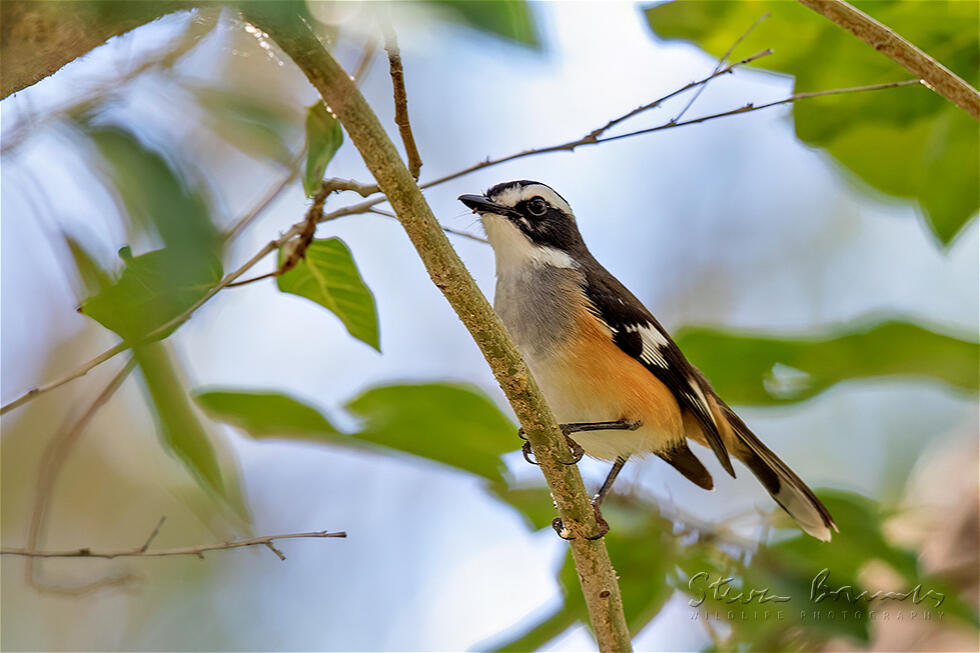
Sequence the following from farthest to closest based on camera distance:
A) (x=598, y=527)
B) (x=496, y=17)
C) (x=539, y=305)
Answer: (x=539, y=305) < (x=598, y=527) < (x=496, y=17)

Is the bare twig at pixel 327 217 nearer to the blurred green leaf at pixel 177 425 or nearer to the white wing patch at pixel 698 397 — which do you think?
the blurred green leaf at pixel 177 425

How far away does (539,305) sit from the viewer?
3.27 meters

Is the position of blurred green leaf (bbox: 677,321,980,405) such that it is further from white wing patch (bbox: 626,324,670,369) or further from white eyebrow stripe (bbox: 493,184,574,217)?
white eyebrow stripe (bbox: 493,184,574,217)

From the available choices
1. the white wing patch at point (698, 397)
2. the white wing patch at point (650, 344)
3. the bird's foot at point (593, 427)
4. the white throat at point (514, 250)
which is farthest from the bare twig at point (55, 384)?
the white wing patch at point (698, 397)

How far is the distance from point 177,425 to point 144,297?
18 cm

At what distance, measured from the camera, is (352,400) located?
273 centimetres

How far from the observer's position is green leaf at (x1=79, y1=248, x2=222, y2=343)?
1.09 metres

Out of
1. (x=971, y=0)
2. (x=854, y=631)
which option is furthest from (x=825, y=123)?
(x=854, y=631)

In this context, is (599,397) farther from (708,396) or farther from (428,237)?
(428,237)

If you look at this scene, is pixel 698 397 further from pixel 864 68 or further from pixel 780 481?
pixel 864 68

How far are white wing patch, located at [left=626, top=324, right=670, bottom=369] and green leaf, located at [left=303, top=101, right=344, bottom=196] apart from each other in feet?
5.81

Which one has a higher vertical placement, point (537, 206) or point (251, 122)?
point (251, 122)

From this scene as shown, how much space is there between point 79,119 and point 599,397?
7.72ft

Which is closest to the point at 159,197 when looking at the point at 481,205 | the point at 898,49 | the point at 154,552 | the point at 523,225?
the point at 154,552
